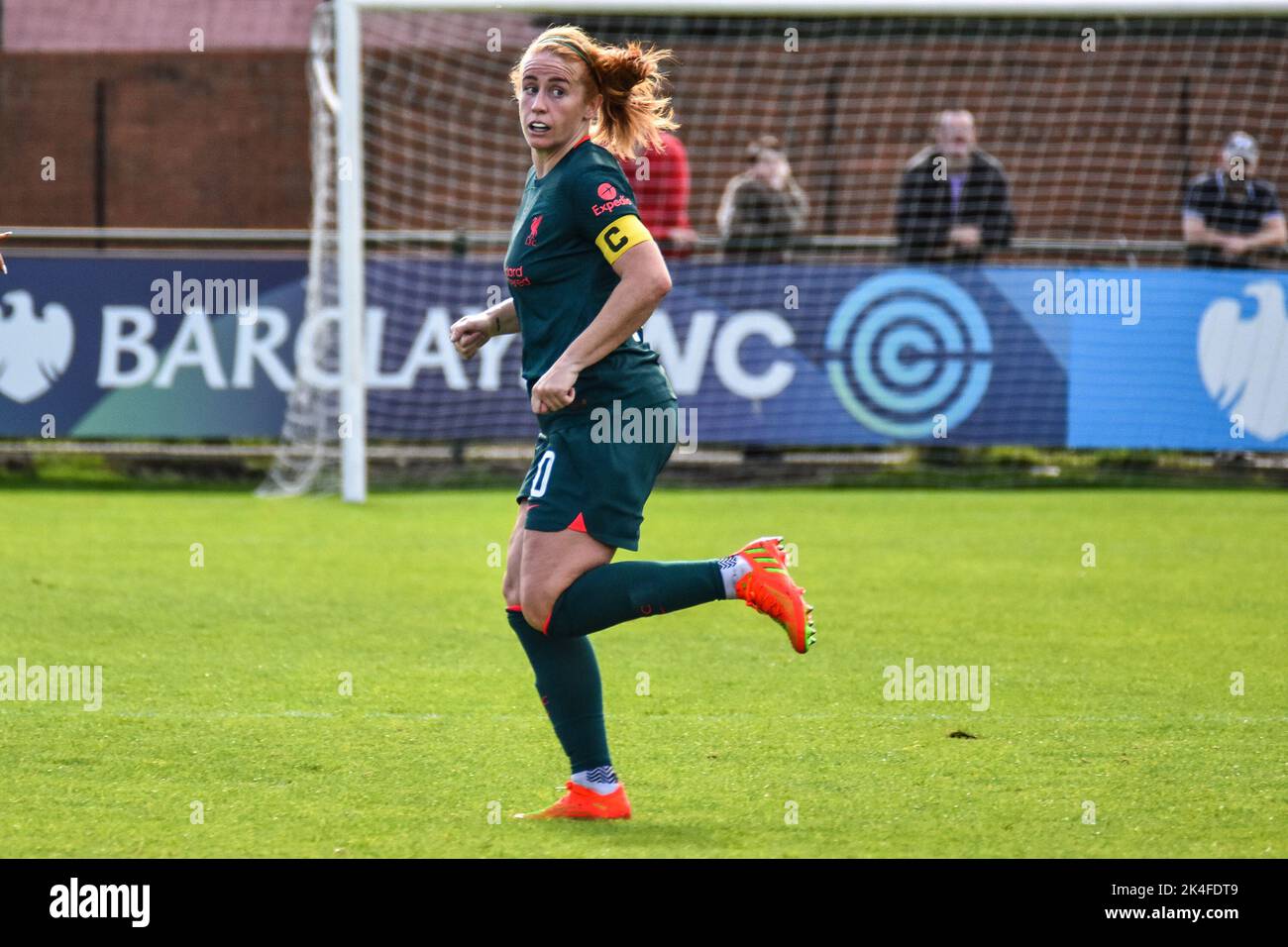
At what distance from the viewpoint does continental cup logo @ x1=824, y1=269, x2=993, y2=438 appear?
1242cm

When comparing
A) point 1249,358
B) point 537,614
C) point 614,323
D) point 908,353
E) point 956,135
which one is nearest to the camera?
point 614,323

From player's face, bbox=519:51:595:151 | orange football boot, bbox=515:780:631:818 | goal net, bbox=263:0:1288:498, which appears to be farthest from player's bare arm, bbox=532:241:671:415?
goal net, bbox=263:0:1288:498

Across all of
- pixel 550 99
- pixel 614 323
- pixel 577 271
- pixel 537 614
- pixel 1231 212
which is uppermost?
pixel 1231 212

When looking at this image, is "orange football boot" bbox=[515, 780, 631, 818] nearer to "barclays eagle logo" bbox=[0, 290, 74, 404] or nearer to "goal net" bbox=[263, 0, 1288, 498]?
"goal net" bbox=[263, 0, 1288, 498]

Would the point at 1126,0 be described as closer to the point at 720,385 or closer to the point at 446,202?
the point at 720,385

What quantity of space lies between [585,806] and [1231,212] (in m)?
9.93

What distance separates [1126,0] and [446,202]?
244 inches

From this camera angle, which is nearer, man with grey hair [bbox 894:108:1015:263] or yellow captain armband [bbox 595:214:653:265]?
yellow captain armband [bbox 595:214:653:265]

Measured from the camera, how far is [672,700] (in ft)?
20.1

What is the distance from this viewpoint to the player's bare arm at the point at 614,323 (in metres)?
4.37

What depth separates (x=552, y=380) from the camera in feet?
14.4

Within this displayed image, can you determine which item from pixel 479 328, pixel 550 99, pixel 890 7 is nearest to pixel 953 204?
pixel 890 7

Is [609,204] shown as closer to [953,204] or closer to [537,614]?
[537,614]

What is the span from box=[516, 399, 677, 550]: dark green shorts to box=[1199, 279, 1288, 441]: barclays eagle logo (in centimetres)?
872
